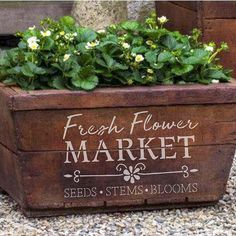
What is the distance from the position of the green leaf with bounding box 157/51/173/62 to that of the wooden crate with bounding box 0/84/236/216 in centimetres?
12

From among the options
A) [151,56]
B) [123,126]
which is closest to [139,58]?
[151,56]

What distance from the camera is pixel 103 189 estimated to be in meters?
3.61

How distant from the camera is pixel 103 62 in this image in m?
3.57

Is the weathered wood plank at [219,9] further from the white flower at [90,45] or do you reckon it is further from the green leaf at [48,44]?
the green leaf at [48,44]

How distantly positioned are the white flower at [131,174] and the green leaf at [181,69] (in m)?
Result: 0.41

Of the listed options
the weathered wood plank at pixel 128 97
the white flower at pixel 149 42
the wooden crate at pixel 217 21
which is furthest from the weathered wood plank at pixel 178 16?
the weathered wood plank at pixel 128 97

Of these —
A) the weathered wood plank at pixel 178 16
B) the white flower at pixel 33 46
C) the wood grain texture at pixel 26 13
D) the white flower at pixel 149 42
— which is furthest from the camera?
the wood grain texture at pixel 26 13

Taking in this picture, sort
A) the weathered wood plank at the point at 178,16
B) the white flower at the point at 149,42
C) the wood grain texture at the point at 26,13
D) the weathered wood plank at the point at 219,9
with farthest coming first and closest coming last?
the wood grain texture at the point at 26,13
the weathered wood plank at the point at 178,16
the weathered wood plank at the point at 219,9
the white flower at the point at 149,42

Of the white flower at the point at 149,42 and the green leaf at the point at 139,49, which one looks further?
the white flower at the point at 149,42

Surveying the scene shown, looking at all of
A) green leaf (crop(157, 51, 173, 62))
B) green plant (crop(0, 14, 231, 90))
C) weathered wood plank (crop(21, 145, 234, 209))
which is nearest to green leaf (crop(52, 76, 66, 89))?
green plant (crop(0, 14, 231, 90))

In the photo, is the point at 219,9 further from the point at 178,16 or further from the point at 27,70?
the point at 27,70

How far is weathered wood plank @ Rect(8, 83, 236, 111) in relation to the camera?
3.45 m

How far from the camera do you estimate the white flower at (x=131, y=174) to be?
11.8ft

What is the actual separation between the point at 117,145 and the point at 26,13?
261 cm
